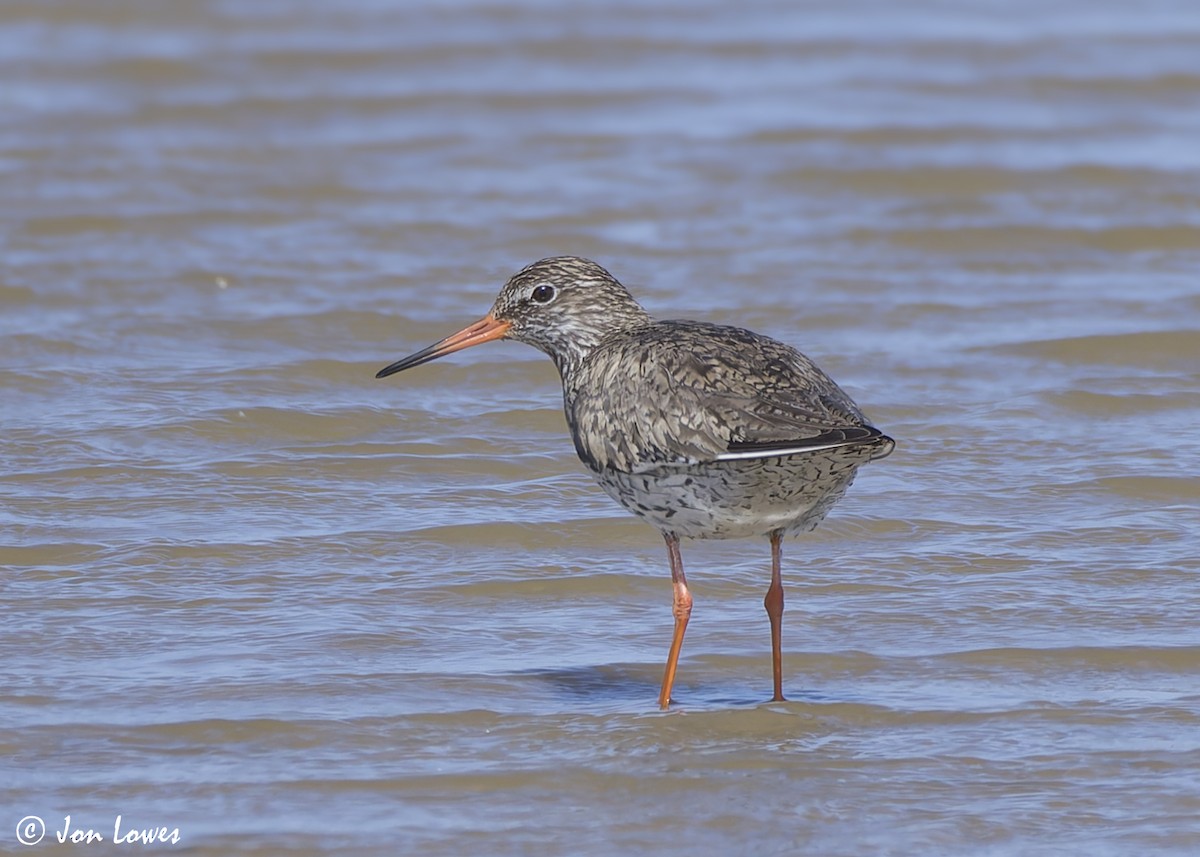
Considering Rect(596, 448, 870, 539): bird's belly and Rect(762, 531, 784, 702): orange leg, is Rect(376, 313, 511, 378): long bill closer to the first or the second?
Rect(596, 448, 870, 539): bird's belly

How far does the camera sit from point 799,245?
11.9m

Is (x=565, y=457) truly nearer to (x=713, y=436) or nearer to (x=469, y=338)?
(x=469, y=338)

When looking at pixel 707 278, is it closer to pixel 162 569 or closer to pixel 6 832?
pixel 162 569

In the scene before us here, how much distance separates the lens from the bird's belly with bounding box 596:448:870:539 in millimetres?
5859

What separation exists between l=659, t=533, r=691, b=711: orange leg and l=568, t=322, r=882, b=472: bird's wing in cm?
43

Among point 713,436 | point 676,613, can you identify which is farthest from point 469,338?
point 713,436

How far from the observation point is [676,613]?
644cm

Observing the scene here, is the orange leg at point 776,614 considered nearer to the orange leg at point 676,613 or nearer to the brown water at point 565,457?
the brown water at point 565,457

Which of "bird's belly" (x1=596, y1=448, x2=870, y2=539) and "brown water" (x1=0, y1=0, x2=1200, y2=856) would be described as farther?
"bird's belly" (x1=596, y1=448, x2=870, y2=539)

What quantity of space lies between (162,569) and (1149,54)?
12.2m

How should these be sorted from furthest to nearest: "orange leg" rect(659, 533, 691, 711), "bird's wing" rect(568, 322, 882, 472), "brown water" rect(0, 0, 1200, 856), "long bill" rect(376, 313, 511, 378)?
"long bill" rect(376, 313, 511, 378), "orange leg" rect(659, 533, 691, 711), "bird's wing" rect(568, 322, 882, 472), "brown water" rect(0, 0, 1200, 856)

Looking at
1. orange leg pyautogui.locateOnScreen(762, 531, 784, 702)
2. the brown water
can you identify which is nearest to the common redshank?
orange leg pyautogui.locateOnScreen(762, 531, 784, 702)

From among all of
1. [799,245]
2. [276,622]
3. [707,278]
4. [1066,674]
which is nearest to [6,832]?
[276,622]

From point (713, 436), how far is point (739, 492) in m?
0.22
